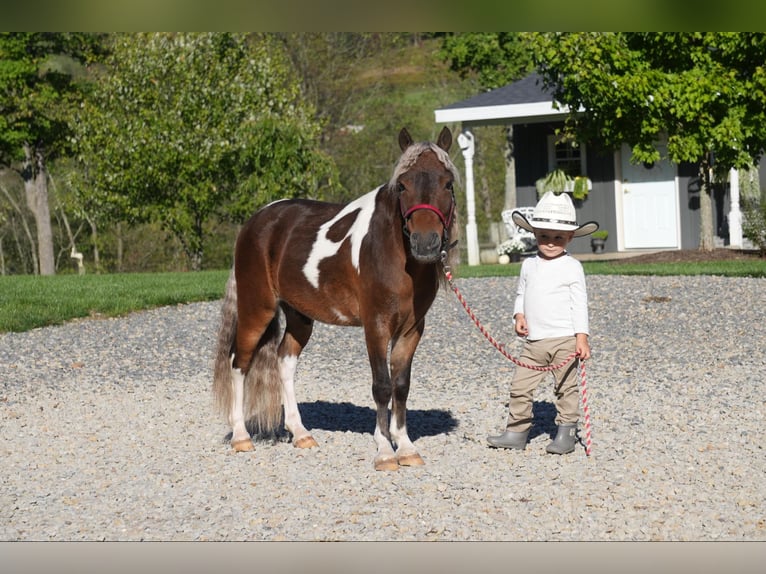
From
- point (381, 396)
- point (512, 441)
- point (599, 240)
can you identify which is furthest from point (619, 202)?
point (381, 396)

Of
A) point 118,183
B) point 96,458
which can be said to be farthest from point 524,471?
point 118,183

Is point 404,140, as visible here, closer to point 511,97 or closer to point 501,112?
point 501,112

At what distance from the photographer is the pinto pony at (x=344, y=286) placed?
5785 millimetres

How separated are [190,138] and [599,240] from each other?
9634mm

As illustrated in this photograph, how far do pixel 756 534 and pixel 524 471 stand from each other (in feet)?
5.02

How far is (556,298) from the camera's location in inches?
250

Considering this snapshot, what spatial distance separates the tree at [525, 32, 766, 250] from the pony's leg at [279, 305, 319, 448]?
11497 mm

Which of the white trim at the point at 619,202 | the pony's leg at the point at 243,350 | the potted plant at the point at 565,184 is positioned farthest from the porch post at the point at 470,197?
the pony's leg at the point at 243,350

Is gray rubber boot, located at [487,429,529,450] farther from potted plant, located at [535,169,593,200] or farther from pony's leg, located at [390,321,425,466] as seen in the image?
potted plant, located at [535,169,593,200]

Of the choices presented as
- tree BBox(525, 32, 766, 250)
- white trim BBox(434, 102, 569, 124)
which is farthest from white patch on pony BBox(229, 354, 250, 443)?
white trim BBox(434, 102, 569, 124)

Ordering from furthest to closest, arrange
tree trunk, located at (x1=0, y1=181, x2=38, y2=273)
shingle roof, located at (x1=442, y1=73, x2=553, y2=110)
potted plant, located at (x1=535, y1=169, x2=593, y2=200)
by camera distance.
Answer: tree trunk, located at (x1=0, y1=181, x2=38, y2=273) → potted plant, located at (x1=535, y1=169, x2=593, y2=200) → shingle roof, located at (x1=442, y1=73, x2=553, y2=110)

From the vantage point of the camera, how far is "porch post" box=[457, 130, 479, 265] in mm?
21359

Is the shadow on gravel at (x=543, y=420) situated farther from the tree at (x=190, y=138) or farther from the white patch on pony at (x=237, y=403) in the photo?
the tree at (x=190, y=138)
